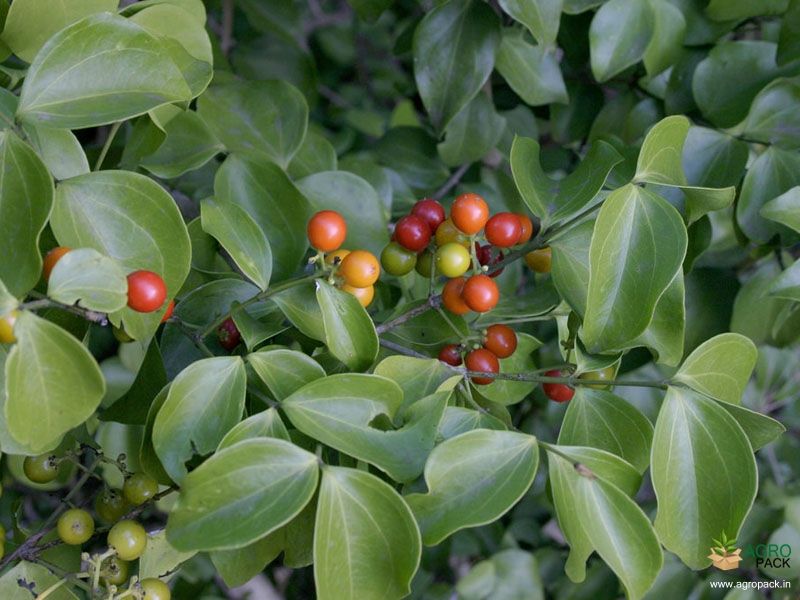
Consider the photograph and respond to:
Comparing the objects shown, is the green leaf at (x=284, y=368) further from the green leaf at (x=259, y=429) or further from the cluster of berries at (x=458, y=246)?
the cluster of berries at (x=458, y=246)

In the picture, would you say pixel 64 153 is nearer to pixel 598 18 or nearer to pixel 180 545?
pixel 180 545

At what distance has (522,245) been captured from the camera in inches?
34.0

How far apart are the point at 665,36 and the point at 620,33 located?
8 cm

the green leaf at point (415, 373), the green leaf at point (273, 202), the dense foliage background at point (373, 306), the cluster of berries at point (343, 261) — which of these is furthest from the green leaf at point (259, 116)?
the green leaf at point (415, 373)

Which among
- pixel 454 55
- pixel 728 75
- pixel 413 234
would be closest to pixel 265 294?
pixel 413 234

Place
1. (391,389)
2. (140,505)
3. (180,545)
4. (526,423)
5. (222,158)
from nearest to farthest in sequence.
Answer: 1. (180,545)
2. (391,389)
3. (140,505)
4. (222,158)
5. (526,423)

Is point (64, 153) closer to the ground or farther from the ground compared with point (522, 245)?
farther from the ground

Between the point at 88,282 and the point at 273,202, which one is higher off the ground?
the point at 88,282

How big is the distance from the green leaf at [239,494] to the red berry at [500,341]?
275 mm

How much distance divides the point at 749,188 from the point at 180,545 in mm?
804

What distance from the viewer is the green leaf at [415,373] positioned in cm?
74

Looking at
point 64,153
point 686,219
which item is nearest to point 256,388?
point 64,153

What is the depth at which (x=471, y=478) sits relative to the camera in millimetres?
648

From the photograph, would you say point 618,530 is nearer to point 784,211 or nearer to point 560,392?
point 560,392
